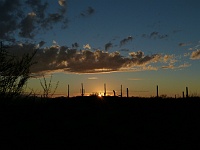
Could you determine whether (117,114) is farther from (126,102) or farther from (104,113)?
(126,102)

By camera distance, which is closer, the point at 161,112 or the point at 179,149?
the point at 179,149

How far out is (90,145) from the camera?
12.3 meters

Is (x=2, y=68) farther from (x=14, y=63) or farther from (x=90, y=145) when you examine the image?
(x=90, y=145)

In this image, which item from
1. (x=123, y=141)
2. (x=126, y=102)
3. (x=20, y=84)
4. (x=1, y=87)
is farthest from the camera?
(x=126, y=102)

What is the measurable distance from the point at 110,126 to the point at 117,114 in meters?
3.43

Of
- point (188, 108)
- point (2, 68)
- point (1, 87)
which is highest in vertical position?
point (2, 68)

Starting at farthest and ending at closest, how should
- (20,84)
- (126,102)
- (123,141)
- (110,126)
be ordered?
(126,102)
(110,126)
(123,141)
(20,84)

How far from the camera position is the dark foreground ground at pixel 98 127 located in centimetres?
1212

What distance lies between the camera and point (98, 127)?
50.6ft

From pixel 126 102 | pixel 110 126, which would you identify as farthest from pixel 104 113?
pixel 126 102

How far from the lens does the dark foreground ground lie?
12125 mm

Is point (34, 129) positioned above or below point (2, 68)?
below

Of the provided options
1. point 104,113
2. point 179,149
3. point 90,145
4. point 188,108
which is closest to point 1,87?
point 90,145

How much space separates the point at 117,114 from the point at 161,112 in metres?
2.97
